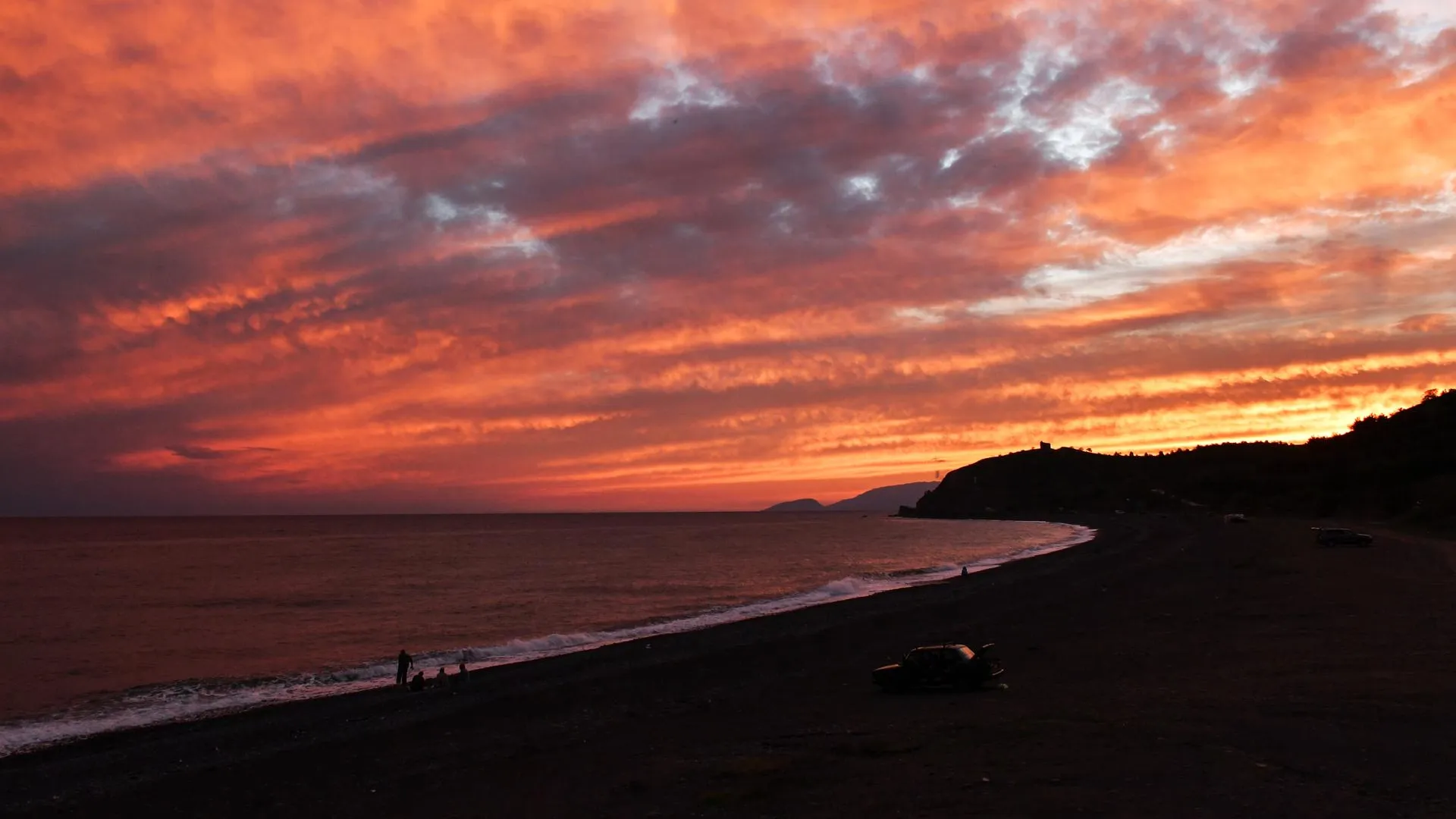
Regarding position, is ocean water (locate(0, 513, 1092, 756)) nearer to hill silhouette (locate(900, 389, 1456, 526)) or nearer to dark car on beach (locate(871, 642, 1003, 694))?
dark car on beach (locate(871, 642, 1003, 694))

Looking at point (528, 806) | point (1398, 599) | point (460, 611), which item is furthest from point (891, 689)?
point (460, 611)

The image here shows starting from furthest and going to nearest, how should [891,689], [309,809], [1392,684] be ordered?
[891,689]
[1392,684]
[309,809]

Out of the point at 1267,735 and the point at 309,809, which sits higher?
the point at 1267,735

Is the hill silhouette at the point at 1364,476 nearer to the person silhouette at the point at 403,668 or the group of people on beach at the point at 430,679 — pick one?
the group of people on beach at the point at 430,679

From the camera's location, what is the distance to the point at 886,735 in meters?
21.9

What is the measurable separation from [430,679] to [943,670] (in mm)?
21416

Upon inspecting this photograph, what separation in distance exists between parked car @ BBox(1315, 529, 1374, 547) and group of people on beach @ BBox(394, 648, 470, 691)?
59.8 meters

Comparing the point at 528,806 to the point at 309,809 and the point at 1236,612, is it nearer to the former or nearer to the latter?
the point at 309,809

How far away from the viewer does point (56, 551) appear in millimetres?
162125

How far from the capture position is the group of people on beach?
120 feet

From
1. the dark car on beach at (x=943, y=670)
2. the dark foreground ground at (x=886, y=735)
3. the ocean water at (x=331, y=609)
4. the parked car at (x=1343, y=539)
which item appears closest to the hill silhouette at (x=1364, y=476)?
→ the parked car at (x=1343, y=539)

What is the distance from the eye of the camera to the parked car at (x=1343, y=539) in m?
65.9

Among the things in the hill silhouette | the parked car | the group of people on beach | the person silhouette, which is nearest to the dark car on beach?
the group of people on beach

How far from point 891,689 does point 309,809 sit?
1578 cm
